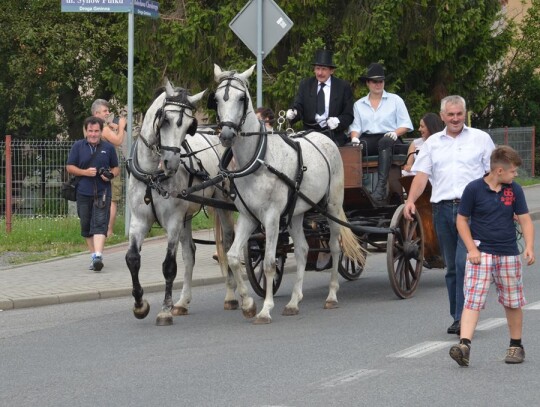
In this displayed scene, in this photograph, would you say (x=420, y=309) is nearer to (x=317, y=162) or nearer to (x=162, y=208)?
(x=317, y=162)

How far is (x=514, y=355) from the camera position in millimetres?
9016

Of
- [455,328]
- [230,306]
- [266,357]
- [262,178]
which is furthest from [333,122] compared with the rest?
[266,357]

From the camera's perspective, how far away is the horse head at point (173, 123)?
36.1 ft

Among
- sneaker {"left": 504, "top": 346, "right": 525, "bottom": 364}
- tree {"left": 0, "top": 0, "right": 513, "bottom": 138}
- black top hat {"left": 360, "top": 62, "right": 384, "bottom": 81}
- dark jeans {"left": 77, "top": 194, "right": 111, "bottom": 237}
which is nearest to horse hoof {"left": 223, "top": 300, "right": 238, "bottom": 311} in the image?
black top hat {"left": 360, "top": 62, "right": 384, "bottom": 81}

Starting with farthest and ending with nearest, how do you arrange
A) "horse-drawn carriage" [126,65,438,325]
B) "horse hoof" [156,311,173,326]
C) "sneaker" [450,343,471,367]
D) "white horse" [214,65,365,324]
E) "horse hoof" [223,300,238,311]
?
1. "horse hoof" [223,300,238,311]
2. "horse hoof" [156,311,173,326]
3. "horse-drawn carriage" [126,65,438,325]
4. "white horse" [214,65,365,324]
5. "sneaker" [450,343,471,367]

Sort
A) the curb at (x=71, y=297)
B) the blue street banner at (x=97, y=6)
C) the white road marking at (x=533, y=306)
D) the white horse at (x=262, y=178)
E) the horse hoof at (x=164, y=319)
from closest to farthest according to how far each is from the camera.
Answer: the white horse at (x=262, y=178) < the horse hoof at (x=164, y=319) < the white road marking at (x=533, y=306) < the curb at (x=71, y=297) < the blue street banner at (x=97, y=6)

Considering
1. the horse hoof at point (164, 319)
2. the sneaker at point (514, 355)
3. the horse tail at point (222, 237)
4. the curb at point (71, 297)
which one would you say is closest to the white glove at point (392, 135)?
the horse tail at point (222, 237)

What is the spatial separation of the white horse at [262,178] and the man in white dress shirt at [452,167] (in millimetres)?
1602

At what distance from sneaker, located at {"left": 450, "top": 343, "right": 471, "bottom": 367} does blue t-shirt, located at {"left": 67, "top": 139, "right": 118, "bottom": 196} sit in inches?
294

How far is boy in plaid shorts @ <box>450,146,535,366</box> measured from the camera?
9.01 meters

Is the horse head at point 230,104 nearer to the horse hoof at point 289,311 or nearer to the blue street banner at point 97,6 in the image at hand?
the horse hoof at point 289,311

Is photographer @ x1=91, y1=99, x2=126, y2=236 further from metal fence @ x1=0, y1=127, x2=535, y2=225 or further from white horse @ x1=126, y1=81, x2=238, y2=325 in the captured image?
white horse @ x1=126, y1=81, x2=238, y2=325

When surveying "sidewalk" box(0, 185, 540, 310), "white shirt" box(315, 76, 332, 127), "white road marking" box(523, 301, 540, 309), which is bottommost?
"sidewalk" box(0, 185, 540, 310)

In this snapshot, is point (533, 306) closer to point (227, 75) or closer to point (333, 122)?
point (333, 122)
